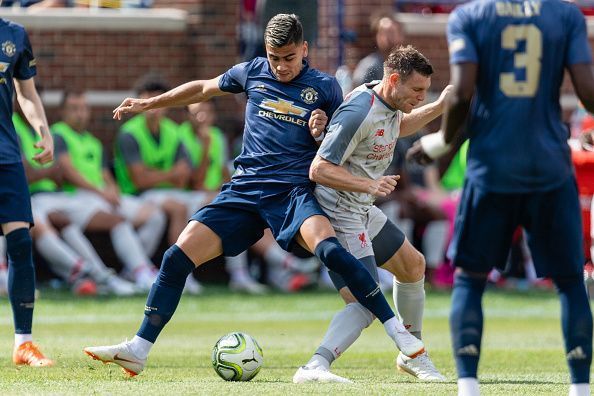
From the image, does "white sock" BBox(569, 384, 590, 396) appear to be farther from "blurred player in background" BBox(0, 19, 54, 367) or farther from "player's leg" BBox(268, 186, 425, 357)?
"blurred player in background" BBox(0, 19, 54, 367)

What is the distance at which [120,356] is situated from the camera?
8117 millimetres

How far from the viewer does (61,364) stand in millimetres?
9031

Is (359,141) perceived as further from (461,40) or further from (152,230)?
(152,230)

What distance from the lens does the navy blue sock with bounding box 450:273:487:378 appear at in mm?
6430

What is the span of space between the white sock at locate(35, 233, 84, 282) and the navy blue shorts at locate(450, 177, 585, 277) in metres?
9.62

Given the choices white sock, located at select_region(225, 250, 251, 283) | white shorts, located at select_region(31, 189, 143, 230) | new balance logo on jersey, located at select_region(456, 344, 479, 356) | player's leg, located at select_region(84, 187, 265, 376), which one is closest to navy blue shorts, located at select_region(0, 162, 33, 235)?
player's leg, located at select_region(84, 187, 265, 376)

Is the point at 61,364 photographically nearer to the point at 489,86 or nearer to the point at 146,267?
the point at 489,86

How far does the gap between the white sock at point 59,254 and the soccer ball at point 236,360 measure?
24.6 feet

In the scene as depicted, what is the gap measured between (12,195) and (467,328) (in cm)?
364

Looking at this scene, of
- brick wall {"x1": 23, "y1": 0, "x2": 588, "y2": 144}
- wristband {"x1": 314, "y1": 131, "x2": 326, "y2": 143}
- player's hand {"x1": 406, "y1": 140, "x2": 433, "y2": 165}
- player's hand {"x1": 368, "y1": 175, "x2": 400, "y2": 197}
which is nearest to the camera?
player's hand {"x1": 406, "y1": 140, "x2": 433, "y2": 165}

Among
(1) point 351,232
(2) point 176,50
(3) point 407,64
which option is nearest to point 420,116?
(3) point 407,64

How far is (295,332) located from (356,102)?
5.07 meters

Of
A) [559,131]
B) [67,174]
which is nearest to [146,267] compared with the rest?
[67,174]

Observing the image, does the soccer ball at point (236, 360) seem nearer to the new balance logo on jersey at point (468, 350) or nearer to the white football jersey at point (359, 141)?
the white football jersey at point (359, 141)
